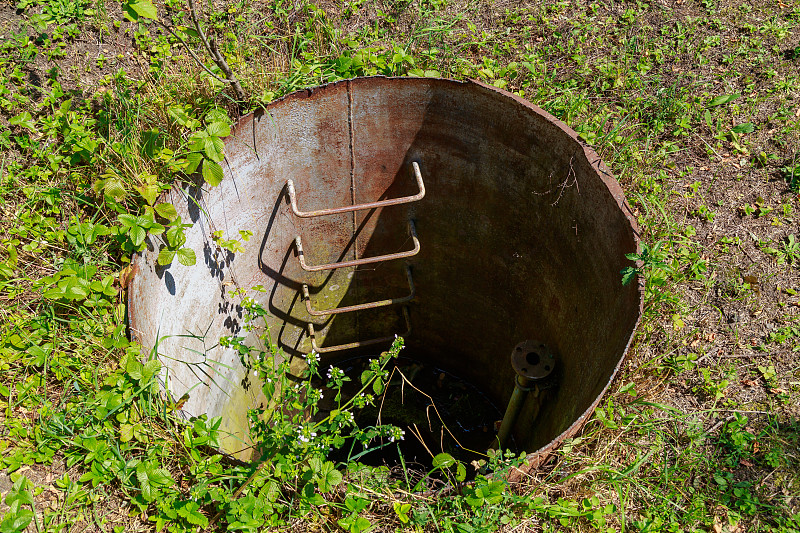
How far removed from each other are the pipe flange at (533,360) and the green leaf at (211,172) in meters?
1.72

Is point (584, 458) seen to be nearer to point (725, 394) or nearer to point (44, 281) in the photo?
point (725, 394)

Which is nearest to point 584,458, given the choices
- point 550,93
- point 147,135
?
point 550,93

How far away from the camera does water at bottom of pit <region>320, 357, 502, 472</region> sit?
157 inches

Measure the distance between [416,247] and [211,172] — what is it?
1.26 meters

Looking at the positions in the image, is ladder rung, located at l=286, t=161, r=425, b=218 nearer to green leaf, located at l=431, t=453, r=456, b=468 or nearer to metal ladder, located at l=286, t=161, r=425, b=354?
metal ladder, located at l=286, t=161, r=425, b=354

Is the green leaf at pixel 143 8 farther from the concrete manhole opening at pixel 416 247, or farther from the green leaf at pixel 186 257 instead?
the green leaf at pixel 186 257

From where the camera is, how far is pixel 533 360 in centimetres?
319

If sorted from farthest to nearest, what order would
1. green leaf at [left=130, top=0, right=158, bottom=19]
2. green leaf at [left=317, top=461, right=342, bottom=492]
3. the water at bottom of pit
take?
the water at bottom of pit, green leaf at [left=130, top=0, right=158, bottom=19], green leaf at [left=317, top=461, right=342, bottom=492]

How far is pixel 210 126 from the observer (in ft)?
8.54

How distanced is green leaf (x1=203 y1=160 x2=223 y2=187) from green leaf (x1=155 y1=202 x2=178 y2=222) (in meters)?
0.20

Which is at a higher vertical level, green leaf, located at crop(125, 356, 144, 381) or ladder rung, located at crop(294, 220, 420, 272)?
ladder rung, located at crop(294, 220, 420, 272)

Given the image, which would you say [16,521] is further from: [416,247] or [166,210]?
[416,247]

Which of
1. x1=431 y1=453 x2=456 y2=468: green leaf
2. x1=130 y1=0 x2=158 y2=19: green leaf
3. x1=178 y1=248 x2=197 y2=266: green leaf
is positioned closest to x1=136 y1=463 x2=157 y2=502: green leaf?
x1=178 y1=248 x2=197 y2=266: green leaf

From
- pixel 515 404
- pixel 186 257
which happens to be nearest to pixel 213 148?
pixel 186 257
